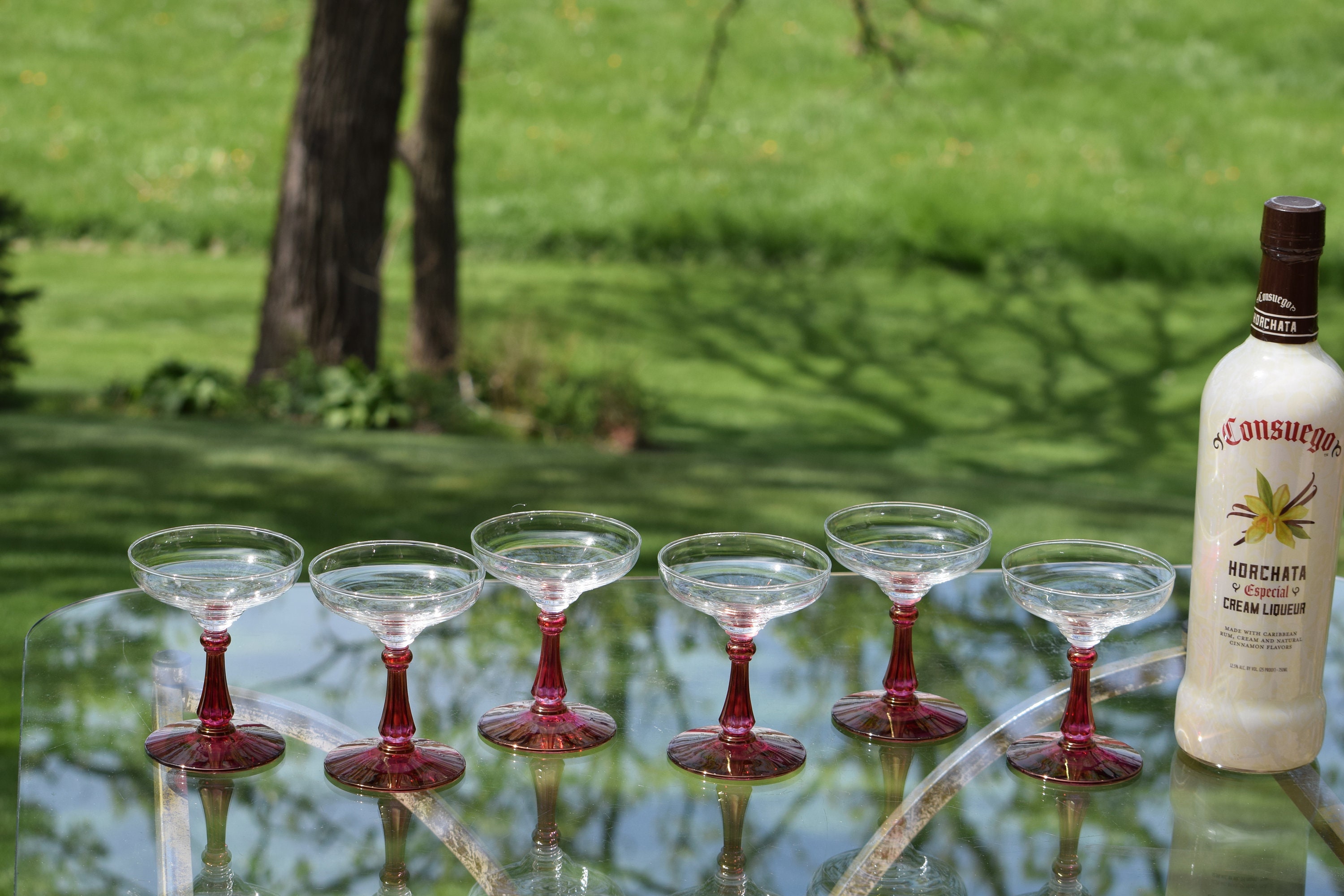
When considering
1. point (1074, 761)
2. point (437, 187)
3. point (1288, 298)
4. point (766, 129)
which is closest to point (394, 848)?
point (1074, 761)

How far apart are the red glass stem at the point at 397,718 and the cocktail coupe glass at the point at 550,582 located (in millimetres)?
124

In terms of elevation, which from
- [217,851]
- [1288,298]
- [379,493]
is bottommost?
[379,493]

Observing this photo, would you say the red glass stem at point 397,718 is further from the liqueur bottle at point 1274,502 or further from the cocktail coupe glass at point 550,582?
the liqueur bottle at point 1274,502

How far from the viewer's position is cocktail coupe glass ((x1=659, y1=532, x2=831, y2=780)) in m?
1.75

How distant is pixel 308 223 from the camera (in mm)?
6543

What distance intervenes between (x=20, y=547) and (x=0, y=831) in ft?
5.60

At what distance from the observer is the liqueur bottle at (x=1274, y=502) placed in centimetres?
164

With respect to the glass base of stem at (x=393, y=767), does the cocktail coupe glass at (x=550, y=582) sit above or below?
above

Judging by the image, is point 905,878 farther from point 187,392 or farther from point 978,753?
point 187,392

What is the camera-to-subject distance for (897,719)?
1944 mm

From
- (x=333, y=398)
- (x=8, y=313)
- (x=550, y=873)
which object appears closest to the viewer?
(x=550, y=873)

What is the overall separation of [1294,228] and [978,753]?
2.49 feet

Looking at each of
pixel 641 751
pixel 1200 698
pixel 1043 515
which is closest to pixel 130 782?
pixel 641 751

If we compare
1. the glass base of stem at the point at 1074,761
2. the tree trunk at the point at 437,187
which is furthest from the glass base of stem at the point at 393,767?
the tree trunk at the point at 437,187
